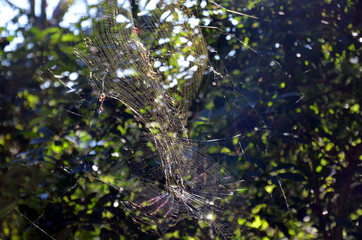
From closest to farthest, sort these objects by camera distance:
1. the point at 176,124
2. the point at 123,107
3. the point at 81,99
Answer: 1. the point at 176,124
2. the point at 81,99
3. the point at 123,107

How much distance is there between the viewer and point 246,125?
6.15ft

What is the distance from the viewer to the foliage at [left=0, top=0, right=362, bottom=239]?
5.96 ft

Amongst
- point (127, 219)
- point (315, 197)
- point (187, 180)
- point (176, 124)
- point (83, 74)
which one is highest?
point (83, 74)

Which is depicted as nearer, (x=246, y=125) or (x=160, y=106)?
(x=160, y=106)

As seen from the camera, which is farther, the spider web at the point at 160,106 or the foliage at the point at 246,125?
the foliage at the point at 246,125

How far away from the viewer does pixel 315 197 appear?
199cm

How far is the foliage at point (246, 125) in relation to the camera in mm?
1815

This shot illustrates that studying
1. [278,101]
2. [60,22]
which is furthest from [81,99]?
[278,101]

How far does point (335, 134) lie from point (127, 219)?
0.84 metres

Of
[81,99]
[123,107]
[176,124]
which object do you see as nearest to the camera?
[176,124]

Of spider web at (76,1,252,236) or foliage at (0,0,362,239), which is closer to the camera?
spider web at (76,1,252,236)

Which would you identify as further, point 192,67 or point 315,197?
point 315,197

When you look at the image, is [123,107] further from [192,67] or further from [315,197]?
[315,197]

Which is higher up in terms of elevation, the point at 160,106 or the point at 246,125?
the point at 160,106
